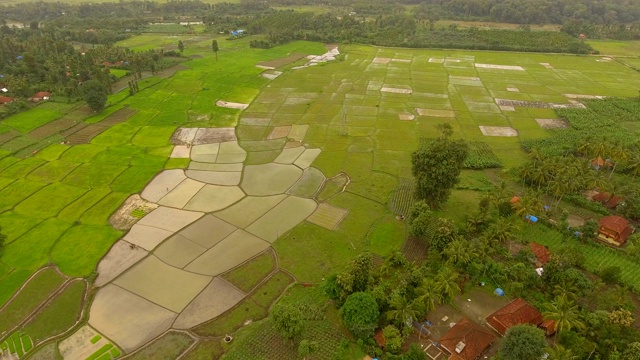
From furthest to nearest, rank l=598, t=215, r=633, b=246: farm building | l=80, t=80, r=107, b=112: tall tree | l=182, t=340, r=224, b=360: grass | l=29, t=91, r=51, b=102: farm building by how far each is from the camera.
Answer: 1. l=29, t=91, r=51, b=102: farm building
2. l=80, t=80, r=107, b=112: tall tree
3. l=598, t=215, r=633, b=246: farm building
4. l=182, t=340, r=224, b=360: grass

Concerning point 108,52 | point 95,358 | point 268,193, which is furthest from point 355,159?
point 108,52

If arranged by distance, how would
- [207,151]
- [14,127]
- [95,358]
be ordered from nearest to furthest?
1. [95,358]
2. [207,151]
3. [14,127]

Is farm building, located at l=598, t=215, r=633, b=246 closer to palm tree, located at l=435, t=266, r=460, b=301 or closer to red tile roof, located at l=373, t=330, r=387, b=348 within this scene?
palm tree, located at l=435, t=266, r=460, b=301

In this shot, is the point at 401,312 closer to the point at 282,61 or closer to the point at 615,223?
the point at 615,223

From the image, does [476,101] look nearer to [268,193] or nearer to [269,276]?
[268,193]

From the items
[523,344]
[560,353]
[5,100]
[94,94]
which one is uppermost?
[94,94]

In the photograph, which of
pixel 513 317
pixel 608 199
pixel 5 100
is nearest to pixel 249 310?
pixel 513 317

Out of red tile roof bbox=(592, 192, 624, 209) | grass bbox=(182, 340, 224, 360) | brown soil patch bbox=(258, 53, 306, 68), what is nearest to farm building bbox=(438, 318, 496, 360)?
grass bbox=(182, 340, 224, 360)
